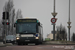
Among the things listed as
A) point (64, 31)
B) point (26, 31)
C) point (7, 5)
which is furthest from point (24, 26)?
point (64, 31)

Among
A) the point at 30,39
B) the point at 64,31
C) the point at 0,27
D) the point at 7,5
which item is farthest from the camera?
the point at 64,31

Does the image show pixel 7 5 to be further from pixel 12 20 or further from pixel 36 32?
pixel 36 32

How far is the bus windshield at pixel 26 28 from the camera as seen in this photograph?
33531 mm

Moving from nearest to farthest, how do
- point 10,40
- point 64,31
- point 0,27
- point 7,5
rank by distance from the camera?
point 10,40 < point 7,5 < point 0,27 < point 64,31

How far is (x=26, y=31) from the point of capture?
33.5 meters

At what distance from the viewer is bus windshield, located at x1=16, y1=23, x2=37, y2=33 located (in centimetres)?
3353

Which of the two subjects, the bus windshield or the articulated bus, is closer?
the articulated bus

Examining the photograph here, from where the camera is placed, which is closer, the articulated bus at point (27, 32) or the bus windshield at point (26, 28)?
the articulated bus at point (27, 32)

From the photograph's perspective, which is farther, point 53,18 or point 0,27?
point 0,27

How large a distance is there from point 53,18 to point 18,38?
707 cm

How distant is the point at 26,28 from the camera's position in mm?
33688

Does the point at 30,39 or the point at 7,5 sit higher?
the point at 7,5

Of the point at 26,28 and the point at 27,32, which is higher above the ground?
the point at 26,28

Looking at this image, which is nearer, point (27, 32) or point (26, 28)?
point (27, 32)
